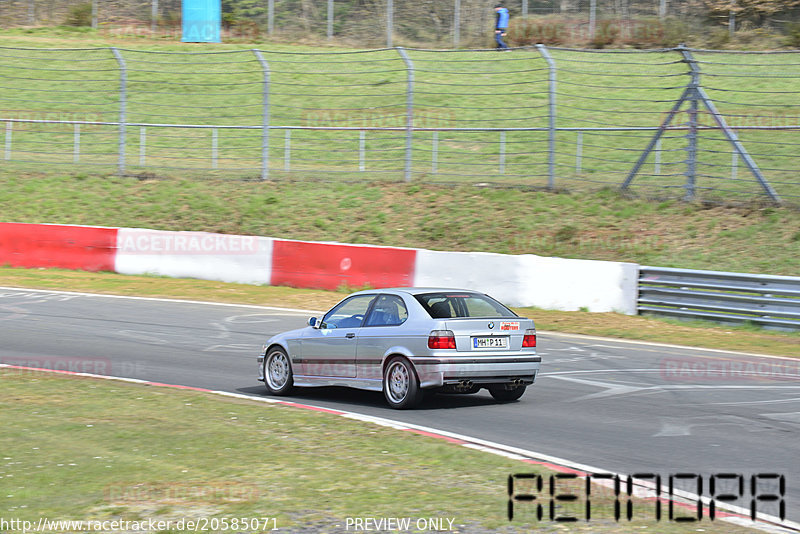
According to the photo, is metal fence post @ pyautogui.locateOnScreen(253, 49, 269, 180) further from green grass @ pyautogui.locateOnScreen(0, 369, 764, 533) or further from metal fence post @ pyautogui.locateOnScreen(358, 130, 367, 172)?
green grass @ pyautogui.locateOnScreen(0, 369, 764, 533)

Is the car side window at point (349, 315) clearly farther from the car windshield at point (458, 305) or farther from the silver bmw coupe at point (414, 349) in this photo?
the car windshield at point (458, 305)

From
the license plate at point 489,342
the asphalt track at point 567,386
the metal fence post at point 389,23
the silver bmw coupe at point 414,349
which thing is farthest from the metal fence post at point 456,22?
the license plate at point 489,342

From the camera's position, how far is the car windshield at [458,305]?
990 cm

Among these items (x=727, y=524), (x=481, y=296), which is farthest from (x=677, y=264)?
(x=727, y=524)

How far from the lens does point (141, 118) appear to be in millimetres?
33656

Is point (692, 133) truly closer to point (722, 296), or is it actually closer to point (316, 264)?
point (722, 296)

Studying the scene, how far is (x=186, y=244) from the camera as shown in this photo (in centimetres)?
2156

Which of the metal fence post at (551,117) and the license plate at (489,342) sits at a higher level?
the metal fence post at (551,117)

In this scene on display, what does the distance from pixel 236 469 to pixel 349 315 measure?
13.5 ft

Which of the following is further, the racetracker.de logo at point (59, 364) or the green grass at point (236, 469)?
the racetracker.de logo at point (59, 364)

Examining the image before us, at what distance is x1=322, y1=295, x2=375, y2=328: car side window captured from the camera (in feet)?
34.5

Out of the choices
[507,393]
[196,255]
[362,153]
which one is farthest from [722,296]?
[362,153]

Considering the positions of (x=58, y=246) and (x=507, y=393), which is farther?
(x=58, y=246)

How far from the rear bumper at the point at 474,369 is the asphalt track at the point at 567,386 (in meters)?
0.32
